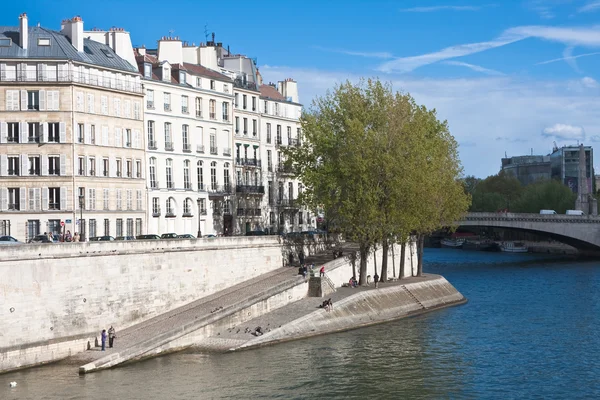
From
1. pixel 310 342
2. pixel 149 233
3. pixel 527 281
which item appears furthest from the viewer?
pixel 527 281

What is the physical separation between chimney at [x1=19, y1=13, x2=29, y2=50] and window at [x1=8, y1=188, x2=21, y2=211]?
→ 10.7m

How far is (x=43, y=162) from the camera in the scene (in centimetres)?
7088

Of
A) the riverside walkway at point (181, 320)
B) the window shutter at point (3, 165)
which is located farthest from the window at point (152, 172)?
the riverside walkway at point (181, 320)

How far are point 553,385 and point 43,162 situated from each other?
4072cm

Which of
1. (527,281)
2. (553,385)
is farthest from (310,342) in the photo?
(527,281)

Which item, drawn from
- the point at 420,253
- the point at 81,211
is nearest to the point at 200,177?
the point at 81,211

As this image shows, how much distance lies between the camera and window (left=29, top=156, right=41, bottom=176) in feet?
233

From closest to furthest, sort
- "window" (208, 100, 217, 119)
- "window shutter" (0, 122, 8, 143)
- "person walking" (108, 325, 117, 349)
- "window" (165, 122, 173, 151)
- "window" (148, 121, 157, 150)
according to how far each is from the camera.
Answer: "person walking" (108, 325, 117, 349), "window shutter" (0, 122, 8, 143), "window" (148, 121, 157, 150), "window" (165, 122, 173, 151), "window" (208, 100, 217, 119)

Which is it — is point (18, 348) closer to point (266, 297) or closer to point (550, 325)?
point (266, 297)

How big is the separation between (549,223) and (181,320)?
277 feet

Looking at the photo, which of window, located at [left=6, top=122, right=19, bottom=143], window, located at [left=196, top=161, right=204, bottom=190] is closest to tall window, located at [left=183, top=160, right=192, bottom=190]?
window, located at [left=196, top=161, right=204, bottom=190]

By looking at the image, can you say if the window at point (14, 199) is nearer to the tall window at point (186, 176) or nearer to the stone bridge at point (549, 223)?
the tall window at point (186, 176)

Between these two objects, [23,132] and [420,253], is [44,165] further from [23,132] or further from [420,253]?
[420,253]

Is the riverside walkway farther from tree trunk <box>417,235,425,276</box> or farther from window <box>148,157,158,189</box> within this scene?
tree trunk <box>417,235,425,276</box>
